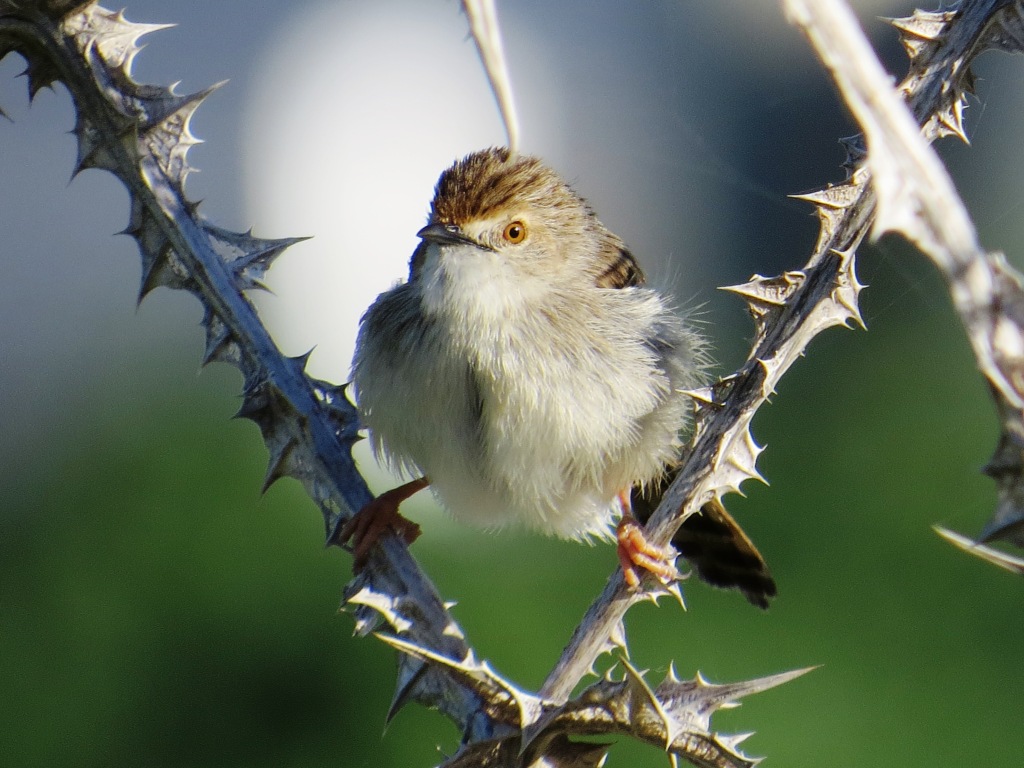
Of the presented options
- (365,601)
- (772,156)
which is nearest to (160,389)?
(365,601)

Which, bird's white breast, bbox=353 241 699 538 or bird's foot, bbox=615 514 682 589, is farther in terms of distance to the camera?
bird's white breast, bbox=353 241 699 538

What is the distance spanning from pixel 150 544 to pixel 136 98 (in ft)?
11.7

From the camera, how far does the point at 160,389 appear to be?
5.82 metres

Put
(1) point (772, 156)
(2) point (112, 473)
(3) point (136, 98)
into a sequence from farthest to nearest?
(1) point (772, 156)
(2) point (112, 473)
(3) point (136, 98)

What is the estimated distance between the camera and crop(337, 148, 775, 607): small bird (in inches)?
111

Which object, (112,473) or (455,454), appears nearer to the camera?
(455,454)

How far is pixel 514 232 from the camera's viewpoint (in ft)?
10.4

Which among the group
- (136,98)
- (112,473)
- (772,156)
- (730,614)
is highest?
(136,98)

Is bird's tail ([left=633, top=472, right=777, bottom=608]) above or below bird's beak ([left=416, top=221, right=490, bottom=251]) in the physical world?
below

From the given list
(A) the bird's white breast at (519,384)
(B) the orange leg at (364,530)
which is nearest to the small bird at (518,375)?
(A) the bird's white breast at (519,384)

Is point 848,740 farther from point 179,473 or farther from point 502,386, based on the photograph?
point 179,473

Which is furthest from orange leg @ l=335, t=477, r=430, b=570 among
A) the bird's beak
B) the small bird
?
the bird's beak

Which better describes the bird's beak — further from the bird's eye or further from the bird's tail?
the bird's tail

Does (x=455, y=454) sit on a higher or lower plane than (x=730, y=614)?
higher
